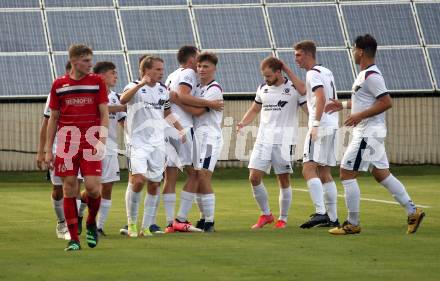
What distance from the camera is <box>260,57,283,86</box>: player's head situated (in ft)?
54.0

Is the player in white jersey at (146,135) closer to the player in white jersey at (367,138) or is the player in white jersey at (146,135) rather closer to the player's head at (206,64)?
the player's head at (206,64)

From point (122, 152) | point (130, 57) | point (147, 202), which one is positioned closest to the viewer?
point (147, 202)

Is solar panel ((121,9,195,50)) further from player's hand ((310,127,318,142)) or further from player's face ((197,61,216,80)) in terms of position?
player's hand ((310,127,318,142))

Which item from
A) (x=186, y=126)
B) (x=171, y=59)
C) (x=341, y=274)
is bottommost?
(x=341, y=274)

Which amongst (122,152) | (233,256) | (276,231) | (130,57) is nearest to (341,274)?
(233,256)

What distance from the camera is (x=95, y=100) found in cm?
1330

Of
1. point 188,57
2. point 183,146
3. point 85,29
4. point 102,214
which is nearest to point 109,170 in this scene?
point 102,214

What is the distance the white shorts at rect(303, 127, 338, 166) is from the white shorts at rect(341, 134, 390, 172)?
108cm

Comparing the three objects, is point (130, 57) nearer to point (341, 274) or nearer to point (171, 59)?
point (171, 59)

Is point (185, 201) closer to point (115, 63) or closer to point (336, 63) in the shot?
point (115, 63)

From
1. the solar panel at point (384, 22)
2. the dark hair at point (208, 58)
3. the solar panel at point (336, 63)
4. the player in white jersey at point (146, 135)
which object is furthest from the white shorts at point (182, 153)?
the solar panel at point (384, 22)

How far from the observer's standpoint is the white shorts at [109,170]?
15.6 metres

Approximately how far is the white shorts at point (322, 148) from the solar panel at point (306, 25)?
1800 cm

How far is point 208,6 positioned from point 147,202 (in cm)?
1992
